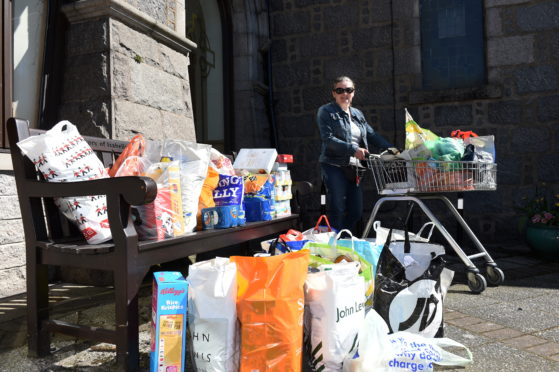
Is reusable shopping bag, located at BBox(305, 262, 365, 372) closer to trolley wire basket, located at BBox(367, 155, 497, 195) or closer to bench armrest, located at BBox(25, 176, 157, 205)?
bench armrest, located at BBox(25, 176, 157, 205)

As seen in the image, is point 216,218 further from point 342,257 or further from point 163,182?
point 342,257

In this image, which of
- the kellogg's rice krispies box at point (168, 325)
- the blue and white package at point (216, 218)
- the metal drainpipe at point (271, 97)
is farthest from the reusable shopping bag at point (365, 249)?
the metal drainpipe at point (271, 97)

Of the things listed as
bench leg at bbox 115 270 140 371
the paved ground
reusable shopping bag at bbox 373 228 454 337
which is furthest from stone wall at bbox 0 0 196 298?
reusable shopping bag at bbox 373 228 454 337

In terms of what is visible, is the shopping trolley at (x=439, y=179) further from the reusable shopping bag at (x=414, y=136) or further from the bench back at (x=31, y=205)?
the bench back at (x=31, y=205)

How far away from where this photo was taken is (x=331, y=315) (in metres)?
1.80

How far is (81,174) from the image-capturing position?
6.72 ft

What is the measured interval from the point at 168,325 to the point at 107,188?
592 millimetres

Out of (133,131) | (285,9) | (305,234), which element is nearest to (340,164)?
(305,234)

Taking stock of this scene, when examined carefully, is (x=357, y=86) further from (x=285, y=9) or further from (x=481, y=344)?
(x=481, y=344)

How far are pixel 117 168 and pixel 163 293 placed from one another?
2.89 ft

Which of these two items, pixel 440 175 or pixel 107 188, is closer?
pixel 107 188

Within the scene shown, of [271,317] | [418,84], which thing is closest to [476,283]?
[271,317]

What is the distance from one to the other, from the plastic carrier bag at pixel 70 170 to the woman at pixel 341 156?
2157 mm

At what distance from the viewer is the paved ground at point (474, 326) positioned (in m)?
1.98
